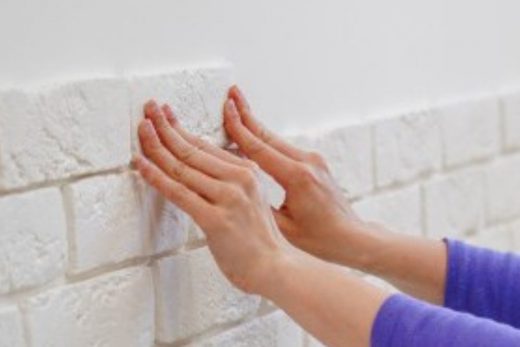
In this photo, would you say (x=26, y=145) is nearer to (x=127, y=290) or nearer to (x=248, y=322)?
(x=127, y=290)

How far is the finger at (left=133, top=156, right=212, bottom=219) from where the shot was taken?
0.80 meters

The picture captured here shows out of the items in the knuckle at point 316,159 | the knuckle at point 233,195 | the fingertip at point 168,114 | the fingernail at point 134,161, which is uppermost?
the fingertip at point 168,114

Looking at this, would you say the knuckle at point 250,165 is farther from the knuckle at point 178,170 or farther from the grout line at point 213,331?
the grout line at point 213,331

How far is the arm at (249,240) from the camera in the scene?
0.79 metres

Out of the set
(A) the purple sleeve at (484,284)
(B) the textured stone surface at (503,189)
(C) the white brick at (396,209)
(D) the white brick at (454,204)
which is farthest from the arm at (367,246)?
(B) the textured stone surface at (503,189)

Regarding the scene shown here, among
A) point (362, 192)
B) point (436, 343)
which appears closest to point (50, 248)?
point (436, 343)

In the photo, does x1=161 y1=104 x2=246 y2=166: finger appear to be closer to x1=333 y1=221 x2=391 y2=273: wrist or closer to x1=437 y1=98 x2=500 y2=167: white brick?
x1=333 y1=221 x2=391 y2=273: wrist

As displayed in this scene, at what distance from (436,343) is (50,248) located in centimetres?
31

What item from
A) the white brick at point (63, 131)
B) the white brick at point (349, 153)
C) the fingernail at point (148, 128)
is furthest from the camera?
the white brick at point (349, 153)

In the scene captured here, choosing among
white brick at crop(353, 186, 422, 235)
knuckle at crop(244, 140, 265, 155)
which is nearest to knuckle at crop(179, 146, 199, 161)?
knuckle at crop(244, 140, 265, 155)

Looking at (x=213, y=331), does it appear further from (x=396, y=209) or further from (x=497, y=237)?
(x=497, y=237)

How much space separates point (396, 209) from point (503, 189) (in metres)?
0.27

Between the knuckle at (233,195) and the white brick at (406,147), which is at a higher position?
the knuckle at (233,195)

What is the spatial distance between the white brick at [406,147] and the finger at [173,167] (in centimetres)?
36
